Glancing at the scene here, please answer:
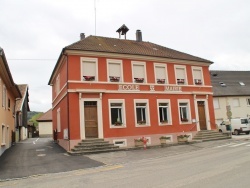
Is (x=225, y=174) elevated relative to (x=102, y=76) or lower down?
lower down

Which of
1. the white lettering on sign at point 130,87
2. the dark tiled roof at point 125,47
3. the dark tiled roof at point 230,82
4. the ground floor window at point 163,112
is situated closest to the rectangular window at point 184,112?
the ground floor window at point 163,112

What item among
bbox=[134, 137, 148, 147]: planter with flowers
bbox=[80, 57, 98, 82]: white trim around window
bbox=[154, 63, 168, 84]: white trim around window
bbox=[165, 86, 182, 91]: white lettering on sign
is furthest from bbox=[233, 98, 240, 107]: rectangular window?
bbox=[80, 57, 98, 82]: white trim around window

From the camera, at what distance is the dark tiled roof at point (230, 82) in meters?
37.7

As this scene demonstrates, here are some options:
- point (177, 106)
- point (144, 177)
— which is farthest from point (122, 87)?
point (144, 177)

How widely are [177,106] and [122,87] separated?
17.2 ft

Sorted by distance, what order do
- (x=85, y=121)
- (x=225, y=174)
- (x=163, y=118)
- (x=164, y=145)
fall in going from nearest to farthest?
(x=225, y=174) → (x=85, y=121) → (x=164, y=145) → (x=163, y=118)

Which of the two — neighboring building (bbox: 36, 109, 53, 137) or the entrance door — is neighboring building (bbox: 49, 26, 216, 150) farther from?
neighboring building (bbox: 36, 109, 53, 137)

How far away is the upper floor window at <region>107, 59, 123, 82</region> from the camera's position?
19422 mm

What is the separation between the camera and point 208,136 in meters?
21.9

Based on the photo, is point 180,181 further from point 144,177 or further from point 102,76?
point 102,76

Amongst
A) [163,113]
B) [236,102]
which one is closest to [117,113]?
[163,113]

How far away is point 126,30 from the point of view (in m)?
25.8

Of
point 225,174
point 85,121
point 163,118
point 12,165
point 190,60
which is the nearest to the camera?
point 225,174

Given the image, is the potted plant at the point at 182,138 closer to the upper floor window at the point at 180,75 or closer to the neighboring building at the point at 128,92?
the neighboring building at the point at 128,92
